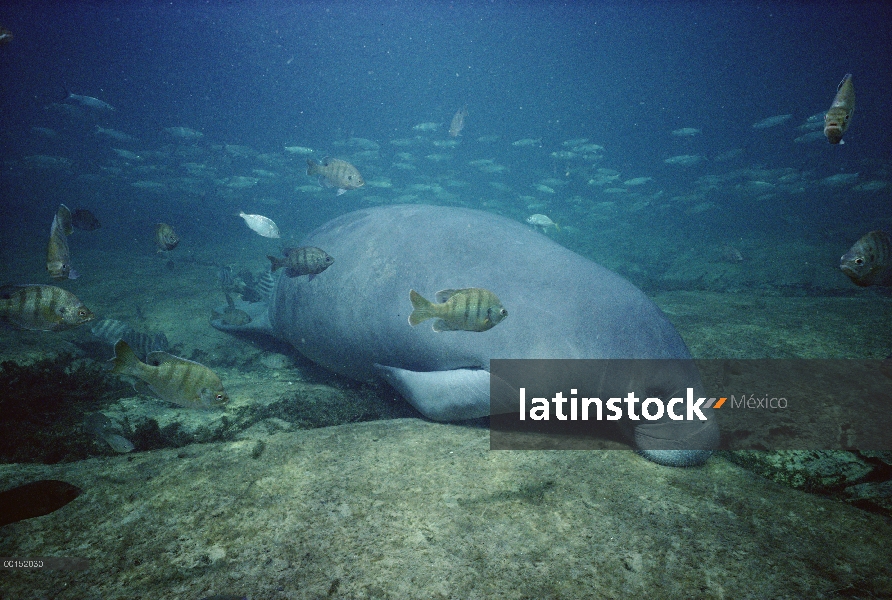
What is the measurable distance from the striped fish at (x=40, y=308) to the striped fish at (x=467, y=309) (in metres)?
2.65

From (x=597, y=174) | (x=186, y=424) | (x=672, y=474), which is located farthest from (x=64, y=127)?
(x=672, y=474)

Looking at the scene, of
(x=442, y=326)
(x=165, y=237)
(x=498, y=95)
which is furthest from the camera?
(x=498, y=95)

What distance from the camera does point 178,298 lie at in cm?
839

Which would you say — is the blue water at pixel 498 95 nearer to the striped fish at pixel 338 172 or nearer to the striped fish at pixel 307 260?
the striped fish at pixel 338 172

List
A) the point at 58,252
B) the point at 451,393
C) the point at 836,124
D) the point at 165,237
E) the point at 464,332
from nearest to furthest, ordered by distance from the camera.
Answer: the point at 836,124 < the point at 451,393 < the point at 464,332 < the point at 58,252 < the point at 165,237

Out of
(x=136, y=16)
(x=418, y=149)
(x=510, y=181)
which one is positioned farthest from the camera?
(x=418, y=149)

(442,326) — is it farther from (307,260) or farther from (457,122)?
(457,122)

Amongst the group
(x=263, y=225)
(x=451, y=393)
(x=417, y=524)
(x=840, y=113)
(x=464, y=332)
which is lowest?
(x=417, y=524)

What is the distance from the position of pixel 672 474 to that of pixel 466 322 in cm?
167

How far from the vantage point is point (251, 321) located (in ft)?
19.6

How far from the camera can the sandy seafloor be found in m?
1.48

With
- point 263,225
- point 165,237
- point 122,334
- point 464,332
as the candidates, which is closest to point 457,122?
point 263,225

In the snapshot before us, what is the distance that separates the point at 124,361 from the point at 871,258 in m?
5.44

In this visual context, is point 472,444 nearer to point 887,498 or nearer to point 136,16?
point 887,498
